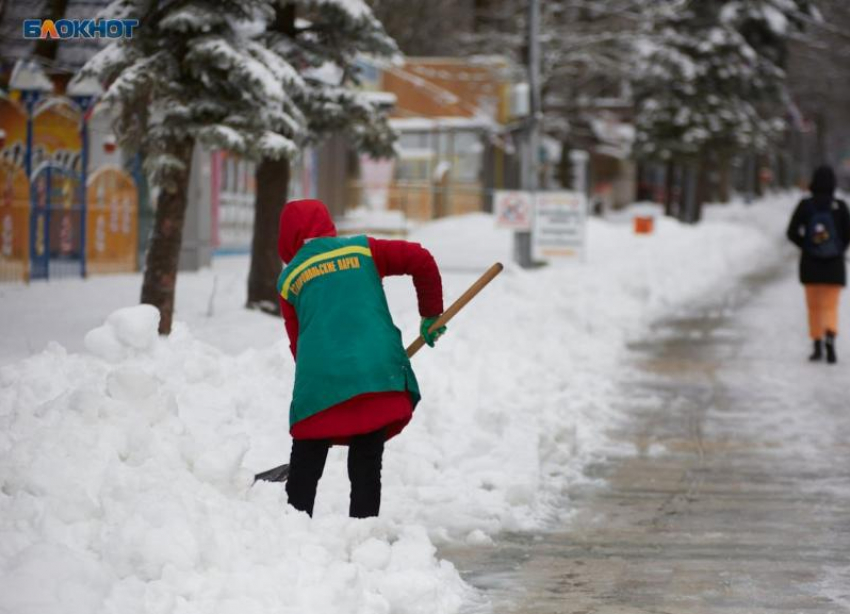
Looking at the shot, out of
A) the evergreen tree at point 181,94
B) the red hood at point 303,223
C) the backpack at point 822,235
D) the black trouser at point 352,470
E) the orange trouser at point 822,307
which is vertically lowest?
the orange trouser at point 822,307

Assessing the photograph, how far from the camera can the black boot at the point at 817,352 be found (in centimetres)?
1577

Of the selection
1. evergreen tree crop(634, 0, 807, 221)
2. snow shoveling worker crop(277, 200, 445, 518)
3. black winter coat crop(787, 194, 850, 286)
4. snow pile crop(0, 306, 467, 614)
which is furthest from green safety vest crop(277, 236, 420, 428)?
evergreen tree crop(634, 0, 807, 221)

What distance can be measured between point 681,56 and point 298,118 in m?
38.6

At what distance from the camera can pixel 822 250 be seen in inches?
605

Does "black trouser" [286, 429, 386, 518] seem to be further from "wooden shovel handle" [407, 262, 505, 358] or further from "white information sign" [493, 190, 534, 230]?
"white information sign" [493, 190, 534, 230]

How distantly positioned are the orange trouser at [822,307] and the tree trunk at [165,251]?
6.25 meters

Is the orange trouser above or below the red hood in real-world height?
below

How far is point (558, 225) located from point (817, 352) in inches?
385

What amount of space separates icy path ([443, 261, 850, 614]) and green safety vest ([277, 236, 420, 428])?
109 centimetres

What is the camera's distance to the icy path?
6555mm

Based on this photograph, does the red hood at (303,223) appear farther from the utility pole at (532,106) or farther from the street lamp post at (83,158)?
the utility pole at (532,106)

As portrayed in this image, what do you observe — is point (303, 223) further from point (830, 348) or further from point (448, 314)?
point (830, 348)

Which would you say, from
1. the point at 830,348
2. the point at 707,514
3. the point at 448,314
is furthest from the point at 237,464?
the point at 830,348

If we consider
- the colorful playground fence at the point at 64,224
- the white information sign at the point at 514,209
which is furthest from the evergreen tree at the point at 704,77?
the colorful playground fence at the point at 64,224
